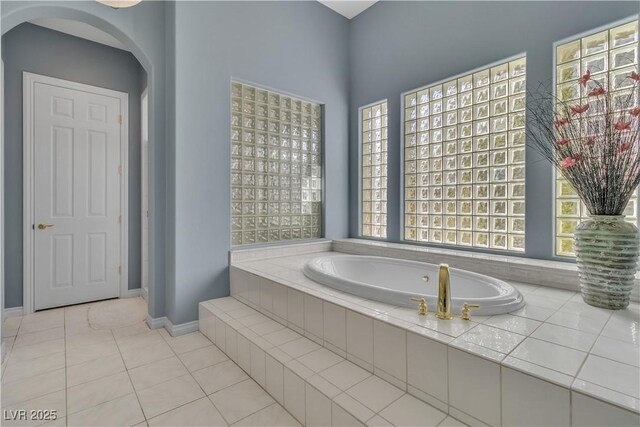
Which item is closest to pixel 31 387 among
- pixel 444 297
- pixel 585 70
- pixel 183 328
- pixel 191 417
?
pixel 183 328

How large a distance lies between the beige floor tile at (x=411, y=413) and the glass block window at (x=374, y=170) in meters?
2.13

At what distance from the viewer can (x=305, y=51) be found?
123 inches

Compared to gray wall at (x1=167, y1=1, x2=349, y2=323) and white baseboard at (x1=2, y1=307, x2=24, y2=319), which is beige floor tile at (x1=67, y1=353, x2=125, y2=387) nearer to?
gray wall at (x1=167, y1=1, x2=349, y2=323)

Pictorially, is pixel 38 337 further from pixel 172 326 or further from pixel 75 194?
pixel 75 194

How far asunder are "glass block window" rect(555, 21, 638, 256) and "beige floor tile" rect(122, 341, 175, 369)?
278 cm

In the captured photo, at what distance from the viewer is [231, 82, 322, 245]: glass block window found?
2.73 meters

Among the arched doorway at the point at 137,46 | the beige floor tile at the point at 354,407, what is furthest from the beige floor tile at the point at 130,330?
the beige floor tile at the point at 354,407

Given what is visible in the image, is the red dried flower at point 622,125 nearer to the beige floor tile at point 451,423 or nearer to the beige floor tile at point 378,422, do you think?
the beige floor tile at point 451,423

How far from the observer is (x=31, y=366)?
6.14 feet

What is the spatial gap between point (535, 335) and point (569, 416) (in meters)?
0.39

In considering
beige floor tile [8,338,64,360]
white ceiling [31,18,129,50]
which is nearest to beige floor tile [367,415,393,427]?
beige floor tile [8,338,64,360]

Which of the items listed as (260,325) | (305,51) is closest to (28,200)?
(260,325)

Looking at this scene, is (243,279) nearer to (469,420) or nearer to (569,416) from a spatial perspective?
(469,420)

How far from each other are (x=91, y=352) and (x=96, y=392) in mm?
561
